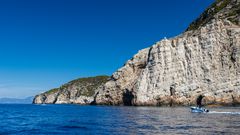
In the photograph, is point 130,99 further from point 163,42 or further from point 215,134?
point 215,134

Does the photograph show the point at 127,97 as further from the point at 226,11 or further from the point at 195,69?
the point at 226,11

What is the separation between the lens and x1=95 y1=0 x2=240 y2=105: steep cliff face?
306 feet

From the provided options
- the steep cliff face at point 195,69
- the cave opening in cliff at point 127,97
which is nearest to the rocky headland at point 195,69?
the steep cliff face at point 195,69

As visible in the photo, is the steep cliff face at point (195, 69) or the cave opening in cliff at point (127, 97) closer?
the steep cliff face at point (195, 69)

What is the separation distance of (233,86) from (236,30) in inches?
703

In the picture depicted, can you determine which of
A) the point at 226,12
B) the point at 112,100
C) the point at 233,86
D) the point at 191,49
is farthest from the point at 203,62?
the point at 112,100

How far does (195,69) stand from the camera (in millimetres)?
99438

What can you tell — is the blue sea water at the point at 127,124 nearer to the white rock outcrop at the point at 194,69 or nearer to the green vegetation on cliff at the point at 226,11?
the white rock outcrop at the point at 194,69

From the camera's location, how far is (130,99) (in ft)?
382

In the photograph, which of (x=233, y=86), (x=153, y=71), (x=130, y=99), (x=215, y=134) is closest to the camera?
(x=215, y=134)

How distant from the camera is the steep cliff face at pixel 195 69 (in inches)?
3669

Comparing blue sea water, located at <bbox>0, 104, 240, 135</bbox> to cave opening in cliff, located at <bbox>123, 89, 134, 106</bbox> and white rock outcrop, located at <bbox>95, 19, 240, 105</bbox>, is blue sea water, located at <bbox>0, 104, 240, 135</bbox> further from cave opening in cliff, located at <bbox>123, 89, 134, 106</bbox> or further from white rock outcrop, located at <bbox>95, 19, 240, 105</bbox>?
cave opening in cliff, located at <bbox>123, 89, 134, 106</bbox>

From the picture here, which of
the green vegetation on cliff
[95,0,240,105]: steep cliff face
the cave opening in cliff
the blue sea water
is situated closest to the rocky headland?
[95,0,240,105]: steep cliff face

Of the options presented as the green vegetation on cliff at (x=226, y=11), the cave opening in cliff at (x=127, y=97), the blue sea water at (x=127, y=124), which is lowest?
the blue sea water at (x=127, y=124)
